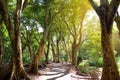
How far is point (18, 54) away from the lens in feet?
41.2

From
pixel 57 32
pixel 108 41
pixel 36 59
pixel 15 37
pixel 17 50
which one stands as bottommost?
pixel 36 59

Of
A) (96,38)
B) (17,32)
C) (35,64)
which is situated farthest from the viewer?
(96,38)

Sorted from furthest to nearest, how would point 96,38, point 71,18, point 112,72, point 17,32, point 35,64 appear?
1. point 96,38
2. point 71,18
3. point 35,64
4. point 17,32
5. point 112,72

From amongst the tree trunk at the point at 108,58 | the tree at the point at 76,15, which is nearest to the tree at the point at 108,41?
the tree trunk at the point at 108,58

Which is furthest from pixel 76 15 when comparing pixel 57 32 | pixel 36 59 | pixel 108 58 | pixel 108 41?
pixel 108 58

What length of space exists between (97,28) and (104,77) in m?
21.6

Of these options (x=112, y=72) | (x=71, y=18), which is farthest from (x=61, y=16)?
(x=112, y=72)

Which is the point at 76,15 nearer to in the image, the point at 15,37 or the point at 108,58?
the point at 15,37

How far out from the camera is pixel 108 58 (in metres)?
11.2

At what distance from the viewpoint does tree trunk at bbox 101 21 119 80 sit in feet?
36.3

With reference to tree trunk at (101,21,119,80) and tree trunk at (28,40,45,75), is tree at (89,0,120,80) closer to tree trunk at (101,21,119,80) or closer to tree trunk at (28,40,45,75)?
tree trunk at (101,21,119,80)

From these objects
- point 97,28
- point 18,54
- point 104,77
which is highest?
point 97,28

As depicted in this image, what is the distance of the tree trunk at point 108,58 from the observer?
11.1m

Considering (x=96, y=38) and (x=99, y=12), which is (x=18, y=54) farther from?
(x=96, y=38)
